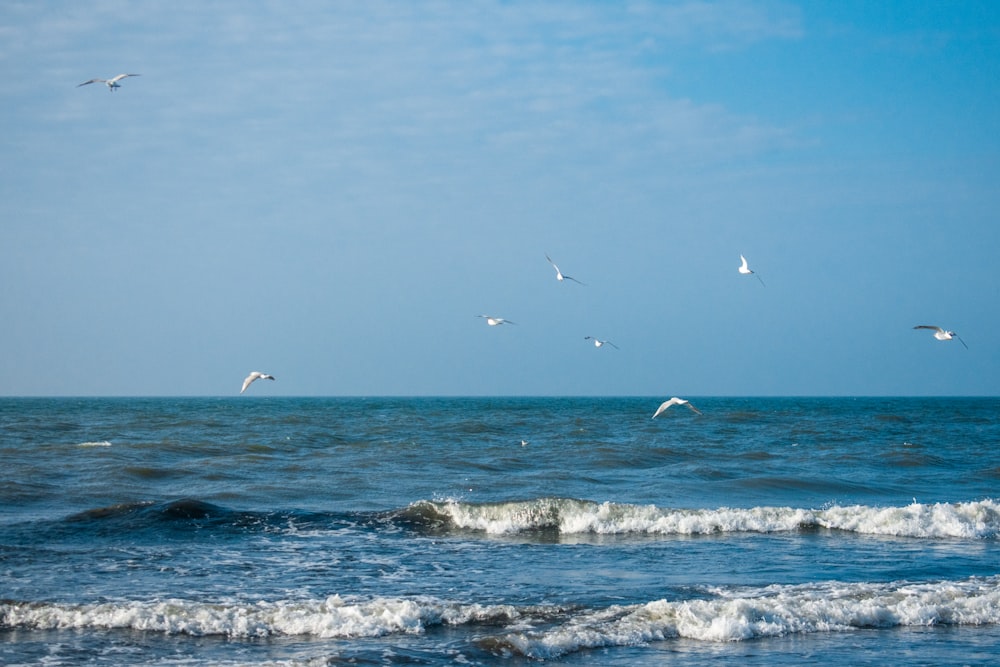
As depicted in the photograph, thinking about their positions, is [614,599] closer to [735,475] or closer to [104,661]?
[104,661]

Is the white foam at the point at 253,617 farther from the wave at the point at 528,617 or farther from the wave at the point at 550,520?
the wave at the point at 550,520

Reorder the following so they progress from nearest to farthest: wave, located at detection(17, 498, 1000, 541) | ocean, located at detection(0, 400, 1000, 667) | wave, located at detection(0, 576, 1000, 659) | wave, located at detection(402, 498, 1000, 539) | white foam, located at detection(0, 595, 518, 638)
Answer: ocean, located at detection(0, 400, 1000, 667) < wave, located at detection(0, 576, 1000, 659) < white foam, located at detection(0, 595, 518, 638) < wave, located at detection(17, 498, 1000, 541) < wave, located at detection(402, 498, 1000, 539)

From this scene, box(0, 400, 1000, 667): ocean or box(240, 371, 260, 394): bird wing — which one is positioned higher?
box(240, 371, 260, 394): bird wing

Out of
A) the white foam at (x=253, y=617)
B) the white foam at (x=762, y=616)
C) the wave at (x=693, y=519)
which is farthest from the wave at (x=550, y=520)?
the white foam at (x=253, y=617)

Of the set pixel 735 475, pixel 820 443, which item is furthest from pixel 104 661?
pixel 820 443

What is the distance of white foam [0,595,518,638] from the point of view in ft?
34.7

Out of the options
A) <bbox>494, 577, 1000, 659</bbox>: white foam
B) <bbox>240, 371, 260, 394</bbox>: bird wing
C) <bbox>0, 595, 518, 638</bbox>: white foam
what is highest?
<bbox>240, 371, 260, 394</bbox>: bird wing

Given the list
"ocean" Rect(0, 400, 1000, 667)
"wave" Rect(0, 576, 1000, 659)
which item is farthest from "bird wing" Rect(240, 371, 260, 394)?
"wave" Rect(0, 576, 1000, 659)

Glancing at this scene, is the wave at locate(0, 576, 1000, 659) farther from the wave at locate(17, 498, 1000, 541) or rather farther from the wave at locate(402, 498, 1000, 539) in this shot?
the wave at locate(402, 498, 1000, 539)

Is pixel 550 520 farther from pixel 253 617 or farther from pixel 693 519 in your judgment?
pixel 253 617

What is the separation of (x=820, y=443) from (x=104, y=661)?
3296 cm

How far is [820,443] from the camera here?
37.5 metres

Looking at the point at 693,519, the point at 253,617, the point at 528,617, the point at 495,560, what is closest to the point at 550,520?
the point at 693,519

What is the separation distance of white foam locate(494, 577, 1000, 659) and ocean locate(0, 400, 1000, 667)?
3 cm
